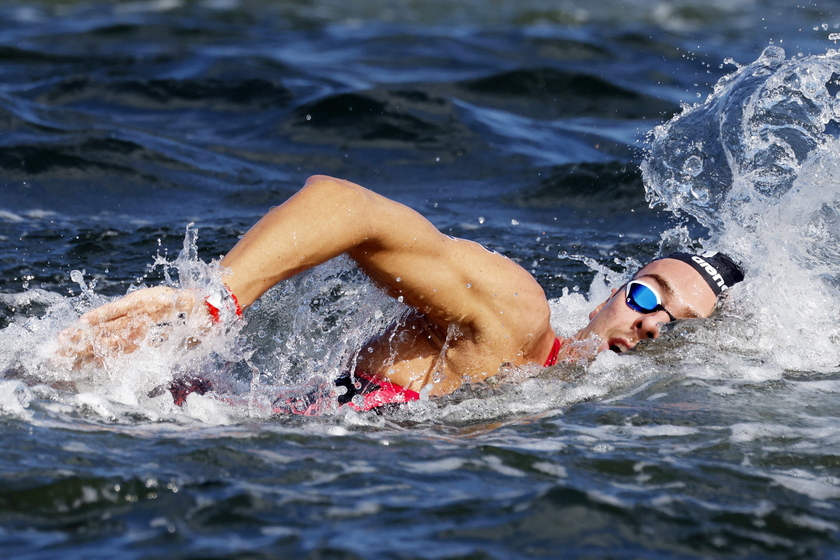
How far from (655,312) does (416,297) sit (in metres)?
1.37

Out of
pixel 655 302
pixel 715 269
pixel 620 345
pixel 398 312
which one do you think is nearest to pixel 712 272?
pixel 715 269

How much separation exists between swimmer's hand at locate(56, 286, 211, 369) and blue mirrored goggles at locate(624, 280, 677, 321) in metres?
2.19

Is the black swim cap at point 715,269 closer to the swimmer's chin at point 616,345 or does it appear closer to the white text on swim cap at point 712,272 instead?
the white text on swim cap at point 712,272

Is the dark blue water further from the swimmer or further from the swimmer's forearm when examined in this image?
the swimmer's forearm

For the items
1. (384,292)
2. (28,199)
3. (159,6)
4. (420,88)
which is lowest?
(384,292)

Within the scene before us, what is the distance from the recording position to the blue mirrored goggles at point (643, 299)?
4.63m

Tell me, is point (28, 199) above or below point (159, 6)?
below

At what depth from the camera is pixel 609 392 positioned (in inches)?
174

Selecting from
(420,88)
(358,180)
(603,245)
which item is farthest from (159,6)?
(603,245)

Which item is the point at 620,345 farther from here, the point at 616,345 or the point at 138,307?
the point at 138,307

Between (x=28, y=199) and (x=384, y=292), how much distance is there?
15.6ft

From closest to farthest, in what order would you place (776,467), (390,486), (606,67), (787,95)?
(390,486)
(776,467)
(787,95)
(606,67)

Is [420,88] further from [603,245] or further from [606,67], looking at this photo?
[603,245]

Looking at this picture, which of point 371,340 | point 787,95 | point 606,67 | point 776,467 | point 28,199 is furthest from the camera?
point 606,67
